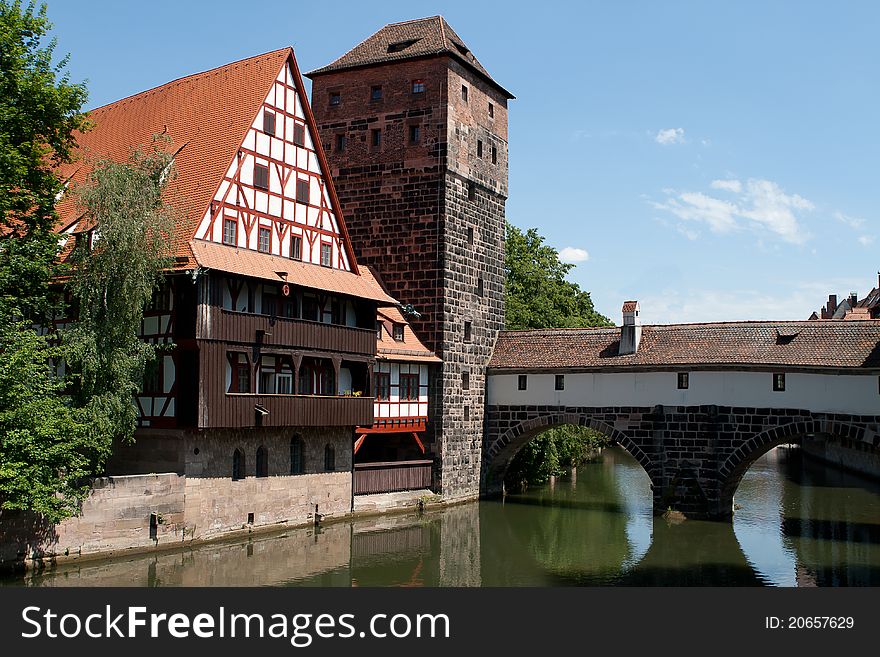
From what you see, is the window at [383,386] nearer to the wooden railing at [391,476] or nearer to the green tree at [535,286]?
the wooden railing at [391,476]

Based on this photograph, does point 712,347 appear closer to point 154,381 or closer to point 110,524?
point 154,381

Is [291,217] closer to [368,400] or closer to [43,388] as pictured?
[368,400]

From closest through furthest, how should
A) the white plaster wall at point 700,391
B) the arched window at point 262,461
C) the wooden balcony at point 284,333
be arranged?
the wooden balcony at point 284,333 < the arched window at point 262,461 < the white plaster wall at point 700,391

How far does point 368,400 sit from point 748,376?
1282 cm

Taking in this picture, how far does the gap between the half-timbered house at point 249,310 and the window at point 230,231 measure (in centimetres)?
4

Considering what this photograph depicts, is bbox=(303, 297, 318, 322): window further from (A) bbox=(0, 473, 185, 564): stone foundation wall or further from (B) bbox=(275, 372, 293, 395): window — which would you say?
(A) bbox=(0, 473, 185, 564): stone foundation wall

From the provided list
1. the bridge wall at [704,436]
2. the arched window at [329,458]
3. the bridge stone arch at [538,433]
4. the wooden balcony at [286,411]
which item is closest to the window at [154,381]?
the wooden balcony at [286,411]

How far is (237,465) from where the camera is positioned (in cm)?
2842

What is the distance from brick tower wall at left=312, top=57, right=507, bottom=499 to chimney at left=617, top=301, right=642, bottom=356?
236 inches

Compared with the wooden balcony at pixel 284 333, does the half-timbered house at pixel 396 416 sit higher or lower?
lower

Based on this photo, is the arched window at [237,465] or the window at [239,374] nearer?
the window at [239,374]

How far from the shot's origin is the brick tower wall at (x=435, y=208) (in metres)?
37.1

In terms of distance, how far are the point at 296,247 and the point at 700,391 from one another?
48.2ft

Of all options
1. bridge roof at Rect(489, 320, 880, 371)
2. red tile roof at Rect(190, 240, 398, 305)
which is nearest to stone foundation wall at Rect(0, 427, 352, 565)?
red tile roof at Rect(190, 240, 398, 305)
